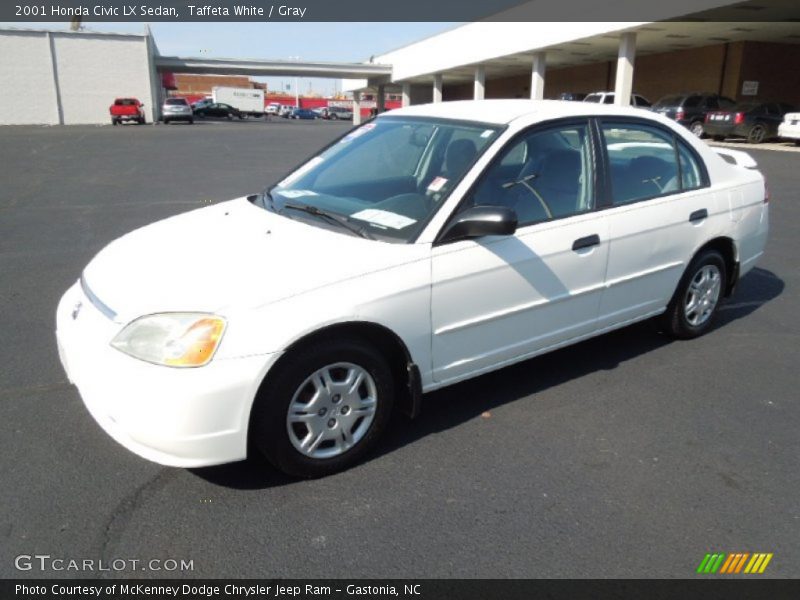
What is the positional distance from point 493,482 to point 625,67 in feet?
93.1

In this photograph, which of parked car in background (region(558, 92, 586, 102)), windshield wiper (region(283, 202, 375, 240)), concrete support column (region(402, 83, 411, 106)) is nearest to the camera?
windshield wiper (region(283, 202, 375, 240))

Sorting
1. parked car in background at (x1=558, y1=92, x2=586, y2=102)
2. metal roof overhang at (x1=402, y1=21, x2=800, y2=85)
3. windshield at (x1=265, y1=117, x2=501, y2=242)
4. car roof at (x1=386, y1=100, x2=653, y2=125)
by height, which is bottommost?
windshield at (x1=265, y1=117, x2=501, y2=242)

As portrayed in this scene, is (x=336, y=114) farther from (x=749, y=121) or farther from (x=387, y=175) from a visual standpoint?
(x=387, y=175)

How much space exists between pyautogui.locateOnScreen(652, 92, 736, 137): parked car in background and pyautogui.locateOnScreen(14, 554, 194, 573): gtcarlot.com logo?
2627 cm

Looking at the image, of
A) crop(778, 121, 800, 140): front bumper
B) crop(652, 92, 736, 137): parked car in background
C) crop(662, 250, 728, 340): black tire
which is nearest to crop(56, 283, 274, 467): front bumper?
crop(662, 250, 728, 340): black tire

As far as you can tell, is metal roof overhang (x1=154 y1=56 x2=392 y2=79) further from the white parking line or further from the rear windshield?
the white parking line

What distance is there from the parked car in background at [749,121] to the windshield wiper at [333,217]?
77.6 ft

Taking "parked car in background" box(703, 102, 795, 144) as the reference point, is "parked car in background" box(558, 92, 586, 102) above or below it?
above

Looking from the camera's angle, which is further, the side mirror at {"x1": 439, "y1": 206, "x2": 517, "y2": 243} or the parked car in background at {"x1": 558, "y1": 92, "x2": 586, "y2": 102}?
the parked car in background at {"x1": 558, "y1": 92, "x2": 586, "y2": 102}

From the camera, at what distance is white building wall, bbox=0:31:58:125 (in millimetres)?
38688

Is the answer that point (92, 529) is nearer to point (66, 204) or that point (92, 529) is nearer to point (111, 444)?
point (111, 444)

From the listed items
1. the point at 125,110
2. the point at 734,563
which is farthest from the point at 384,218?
the point at 125,110

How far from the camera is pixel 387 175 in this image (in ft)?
12.6
